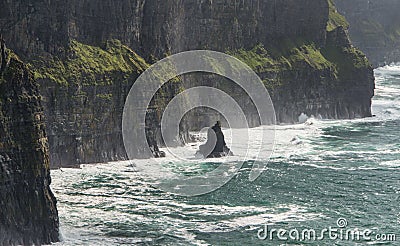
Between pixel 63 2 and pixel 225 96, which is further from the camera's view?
pixel 225 96

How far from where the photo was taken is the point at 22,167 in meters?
95.7

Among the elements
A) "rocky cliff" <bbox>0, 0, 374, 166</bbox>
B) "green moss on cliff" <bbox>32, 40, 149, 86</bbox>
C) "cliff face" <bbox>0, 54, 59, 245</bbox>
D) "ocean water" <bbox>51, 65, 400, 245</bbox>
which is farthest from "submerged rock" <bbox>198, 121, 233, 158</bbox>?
"cliff face" <bbox>0, 54, 59, 245</bbox>

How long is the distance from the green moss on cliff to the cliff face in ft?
145

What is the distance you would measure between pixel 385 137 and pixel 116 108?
62.1 meters

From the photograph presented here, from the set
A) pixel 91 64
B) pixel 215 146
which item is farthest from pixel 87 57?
pixel 215 146

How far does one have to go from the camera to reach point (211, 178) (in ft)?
454

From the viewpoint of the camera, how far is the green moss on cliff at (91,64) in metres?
146

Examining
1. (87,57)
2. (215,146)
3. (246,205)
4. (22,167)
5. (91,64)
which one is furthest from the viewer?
(215,146)

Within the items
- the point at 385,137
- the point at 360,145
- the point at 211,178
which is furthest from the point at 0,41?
the point at 385,137

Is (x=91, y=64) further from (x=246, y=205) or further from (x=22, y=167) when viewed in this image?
(x=22, y=167)

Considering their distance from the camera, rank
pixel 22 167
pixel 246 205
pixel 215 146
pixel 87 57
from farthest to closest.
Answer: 1. pixel 215 146
2. pixel 87 57
3. pixel 246 205
4. pixel 22 167

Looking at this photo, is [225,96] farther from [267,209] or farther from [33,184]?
[33,184]

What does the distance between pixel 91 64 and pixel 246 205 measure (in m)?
45.6

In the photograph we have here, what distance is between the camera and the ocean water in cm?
10412
